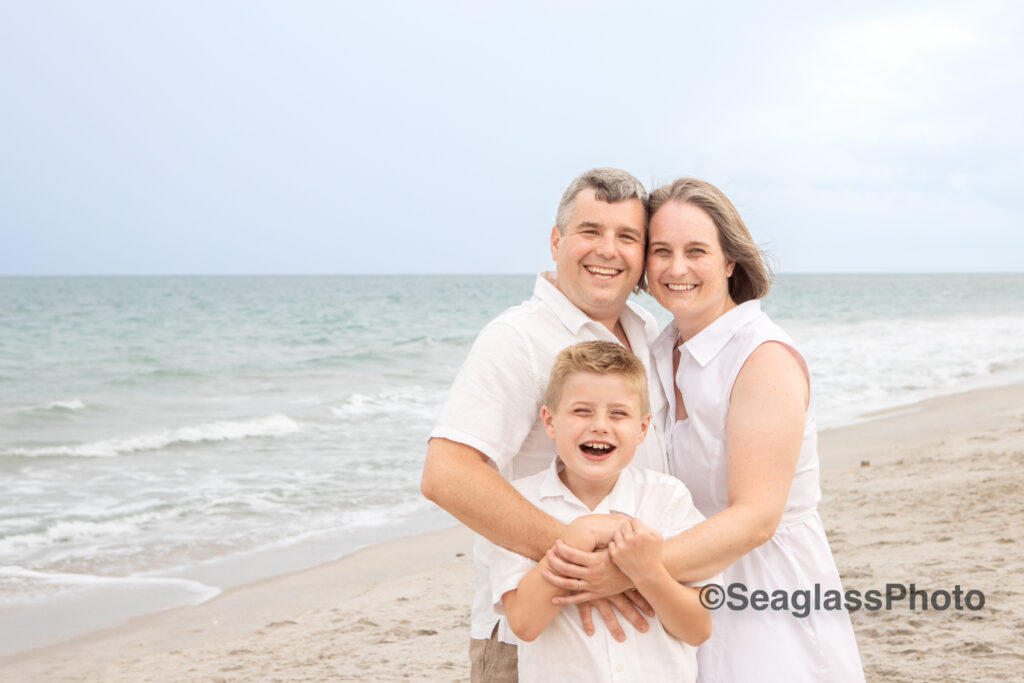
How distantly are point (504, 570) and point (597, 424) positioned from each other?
0.48m

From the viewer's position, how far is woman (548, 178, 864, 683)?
7.82 ft

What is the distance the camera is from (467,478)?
2500 millimetres

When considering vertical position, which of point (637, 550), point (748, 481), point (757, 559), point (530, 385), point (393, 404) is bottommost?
point (393, 404)

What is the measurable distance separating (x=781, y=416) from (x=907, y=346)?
23.8 m

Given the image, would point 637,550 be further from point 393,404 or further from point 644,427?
point 393,404

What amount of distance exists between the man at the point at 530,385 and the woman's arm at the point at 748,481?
0.45 feet

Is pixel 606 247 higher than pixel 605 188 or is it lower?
lower

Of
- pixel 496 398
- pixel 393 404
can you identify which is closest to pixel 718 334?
pixel 496 398

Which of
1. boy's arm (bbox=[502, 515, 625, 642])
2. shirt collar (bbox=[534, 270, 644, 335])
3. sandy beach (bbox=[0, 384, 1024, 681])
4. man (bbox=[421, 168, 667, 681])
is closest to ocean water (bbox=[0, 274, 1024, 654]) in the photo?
sandy beach (bbox=[0, 384, 1024, 681])

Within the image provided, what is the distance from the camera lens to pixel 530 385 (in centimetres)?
269

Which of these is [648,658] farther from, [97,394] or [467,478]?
[97,394]

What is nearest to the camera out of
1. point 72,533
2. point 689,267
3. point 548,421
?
point 548,421

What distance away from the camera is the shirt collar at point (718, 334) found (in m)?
2.70

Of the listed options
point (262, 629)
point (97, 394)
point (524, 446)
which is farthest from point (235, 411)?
point (524, 446)
